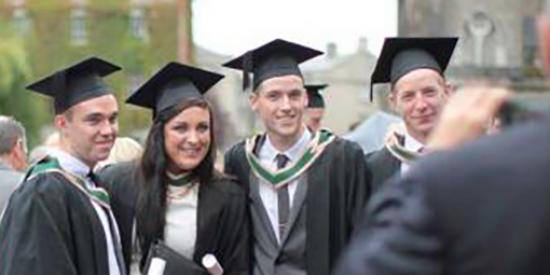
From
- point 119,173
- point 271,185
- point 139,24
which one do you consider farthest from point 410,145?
point 139,24

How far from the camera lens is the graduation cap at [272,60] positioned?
5973 millimetres

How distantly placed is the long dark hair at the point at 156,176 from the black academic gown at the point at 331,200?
0.22m

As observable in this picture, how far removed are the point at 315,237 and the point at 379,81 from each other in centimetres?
76

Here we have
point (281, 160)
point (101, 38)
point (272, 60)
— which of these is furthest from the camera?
point (101, 38)

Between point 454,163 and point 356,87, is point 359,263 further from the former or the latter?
point 356,87

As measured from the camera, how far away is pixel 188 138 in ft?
18.5

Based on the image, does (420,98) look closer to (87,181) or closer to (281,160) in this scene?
(281,160)

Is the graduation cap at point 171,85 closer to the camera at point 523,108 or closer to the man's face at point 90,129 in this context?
the man's face at point 90,129

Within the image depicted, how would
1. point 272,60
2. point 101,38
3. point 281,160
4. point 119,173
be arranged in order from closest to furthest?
1. point 281,160
2. point 119,173
3. point 272,60
4. point 101,38

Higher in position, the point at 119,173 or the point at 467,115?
the point at 467,115

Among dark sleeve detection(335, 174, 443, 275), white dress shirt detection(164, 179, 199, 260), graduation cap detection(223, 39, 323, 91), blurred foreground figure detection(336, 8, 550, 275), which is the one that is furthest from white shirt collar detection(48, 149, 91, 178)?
blurred foreground figure detection(336, 8, 550, 275)

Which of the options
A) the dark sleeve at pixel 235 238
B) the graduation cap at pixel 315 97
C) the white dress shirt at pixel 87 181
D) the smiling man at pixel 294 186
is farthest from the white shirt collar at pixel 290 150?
the graduation cap at pixel 315 97

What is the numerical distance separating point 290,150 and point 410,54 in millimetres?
645

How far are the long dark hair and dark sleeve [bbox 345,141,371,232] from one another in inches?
22.4
